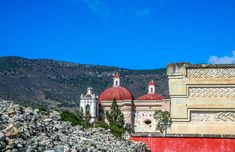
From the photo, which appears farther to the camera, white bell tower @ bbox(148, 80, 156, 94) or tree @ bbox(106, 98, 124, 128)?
white bell tower @ bbox(148, 80, 156, 94)

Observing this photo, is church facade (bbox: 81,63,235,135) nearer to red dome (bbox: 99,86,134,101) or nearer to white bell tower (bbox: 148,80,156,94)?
red dome (bbox: 99,86,134,101)

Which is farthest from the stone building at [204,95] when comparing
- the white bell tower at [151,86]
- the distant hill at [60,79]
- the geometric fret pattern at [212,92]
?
the distant hill at [60,79]

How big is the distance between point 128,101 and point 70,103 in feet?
236

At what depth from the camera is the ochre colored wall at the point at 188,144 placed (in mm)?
12086

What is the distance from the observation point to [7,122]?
956 centimetres

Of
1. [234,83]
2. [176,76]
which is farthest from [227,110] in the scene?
[176,76]

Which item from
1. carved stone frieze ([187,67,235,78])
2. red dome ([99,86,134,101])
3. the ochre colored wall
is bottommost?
the ochre colored wall

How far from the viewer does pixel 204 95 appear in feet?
39.4

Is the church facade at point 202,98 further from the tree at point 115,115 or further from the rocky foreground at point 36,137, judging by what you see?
the tree at point 115,115

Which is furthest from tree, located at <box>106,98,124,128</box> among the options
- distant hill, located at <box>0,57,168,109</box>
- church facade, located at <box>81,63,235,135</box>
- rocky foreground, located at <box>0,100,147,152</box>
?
distant hill, located at <box>0,57,168,109</box>

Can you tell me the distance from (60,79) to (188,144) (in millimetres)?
144946

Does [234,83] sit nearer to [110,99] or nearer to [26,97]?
[110,99]

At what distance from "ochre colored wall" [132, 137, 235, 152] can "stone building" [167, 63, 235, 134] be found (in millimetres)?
281

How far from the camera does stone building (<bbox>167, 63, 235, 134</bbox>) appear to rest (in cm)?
1190
